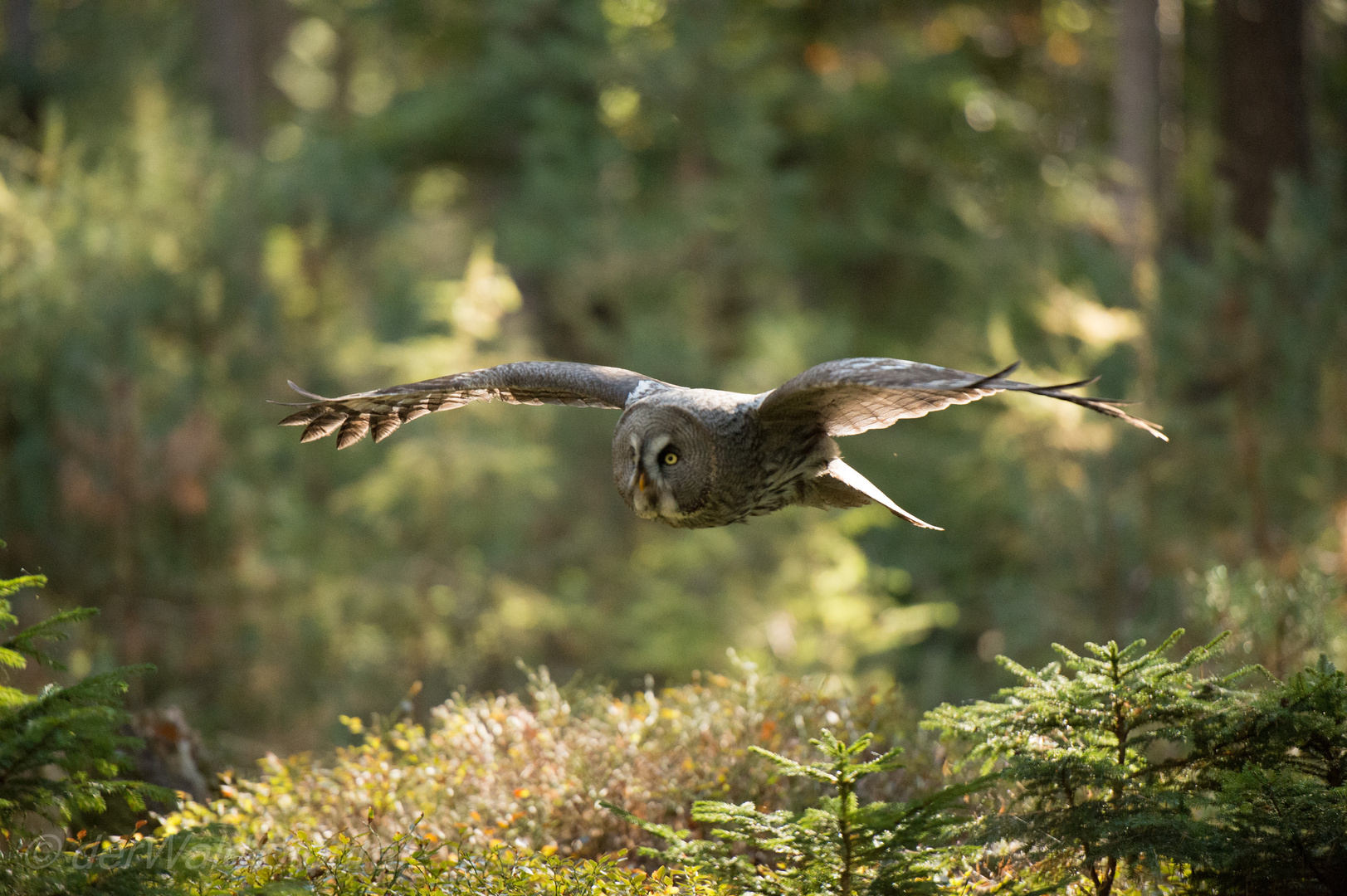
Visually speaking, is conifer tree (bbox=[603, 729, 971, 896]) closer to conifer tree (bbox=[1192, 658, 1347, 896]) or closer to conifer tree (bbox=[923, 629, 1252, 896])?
conifer tree (bbox=[923, 629, 1252, 896])

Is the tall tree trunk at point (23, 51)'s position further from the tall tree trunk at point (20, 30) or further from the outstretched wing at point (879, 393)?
the outstretched wing at point (879, 393)

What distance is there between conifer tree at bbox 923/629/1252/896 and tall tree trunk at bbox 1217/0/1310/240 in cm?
1066

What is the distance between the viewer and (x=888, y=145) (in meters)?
17.1

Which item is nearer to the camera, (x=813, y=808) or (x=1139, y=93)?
(x=813, y=808)

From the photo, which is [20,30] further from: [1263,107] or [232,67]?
[1263,107]

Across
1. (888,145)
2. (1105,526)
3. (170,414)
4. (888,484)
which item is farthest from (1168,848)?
(888,145)

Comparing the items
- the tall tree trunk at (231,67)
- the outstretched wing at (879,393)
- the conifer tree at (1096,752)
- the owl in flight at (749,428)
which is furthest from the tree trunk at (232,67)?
the conifer tree at (1096,752)

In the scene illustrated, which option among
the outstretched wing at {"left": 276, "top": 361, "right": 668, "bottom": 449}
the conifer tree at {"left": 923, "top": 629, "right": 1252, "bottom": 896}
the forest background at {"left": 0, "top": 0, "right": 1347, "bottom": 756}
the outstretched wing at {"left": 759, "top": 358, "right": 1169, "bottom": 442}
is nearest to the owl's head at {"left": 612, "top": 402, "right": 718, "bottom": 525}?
the outstretched wing at {"left": 759, "top": 358, "right": 1169, "bottom": 442}

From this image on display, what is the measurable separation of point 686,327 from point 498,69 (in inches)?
185

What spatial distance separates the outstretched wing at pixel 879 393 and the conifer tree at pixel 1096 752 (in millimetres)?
880

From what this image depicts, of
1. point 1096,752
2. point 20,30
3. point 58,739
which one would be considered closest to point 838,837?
point 1096,752

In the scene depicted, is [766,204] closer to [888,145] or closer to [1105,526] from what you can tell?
[888,145]

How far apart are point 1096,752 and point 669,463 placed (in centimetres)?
179

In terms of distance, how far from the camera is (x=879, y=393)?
162 inches
